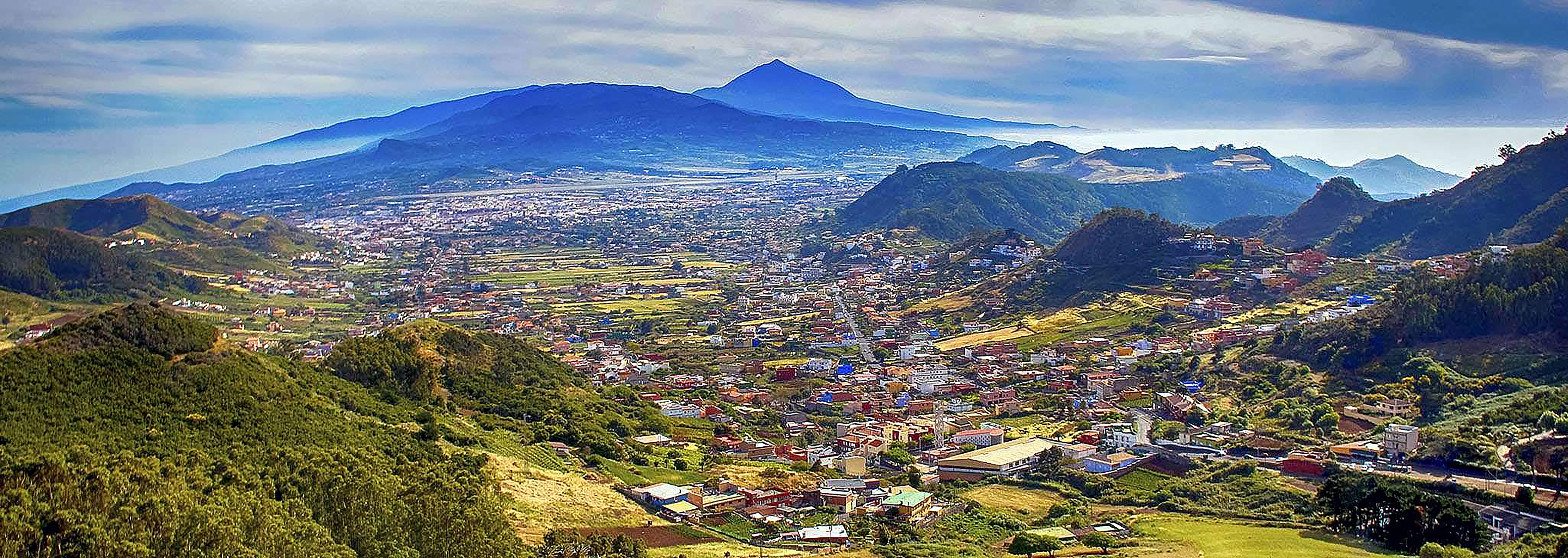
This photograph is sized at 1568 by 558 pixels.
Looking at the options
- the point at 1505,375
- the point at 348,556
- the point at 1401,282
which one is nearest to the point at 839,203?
the point at 1401,282

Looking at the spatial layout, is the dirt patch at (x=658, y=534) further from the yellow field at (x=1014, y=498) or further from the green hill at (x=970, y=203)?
the green hill at (x=970, y=203)

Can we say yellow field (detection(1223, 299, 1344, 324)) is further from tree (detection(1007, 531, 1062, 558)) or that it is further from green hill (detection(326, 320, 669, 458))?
tree (detection(1007, 531, 1062, 558))

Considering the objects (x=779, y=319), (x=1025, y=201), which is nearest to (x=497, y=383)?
(x=779, y=319)

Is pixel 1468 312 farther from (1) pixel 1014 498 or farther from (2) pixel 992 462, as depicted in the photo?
(1) pixel 1014 498

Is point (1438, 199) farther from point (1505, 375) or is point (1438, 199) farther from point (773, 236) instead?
point (773, 236)

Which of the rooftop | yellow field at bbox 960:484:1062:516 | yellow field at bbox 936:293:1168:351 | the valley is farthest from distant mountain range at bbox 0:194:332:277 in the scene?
yellow field at bbox 960:484:1062:516
